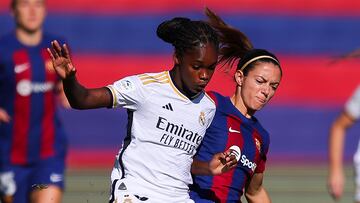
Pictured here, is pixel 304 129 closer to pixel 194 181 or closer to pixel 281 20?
pixel 281 20

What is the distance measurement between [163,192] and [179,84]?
0.57m

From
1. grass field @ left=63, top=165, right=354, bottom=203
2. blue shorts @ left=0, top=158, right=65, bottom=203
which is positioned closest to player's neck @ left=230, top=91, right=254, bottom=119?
blue shorts @ left=0, top=158, right=65, bottom=203

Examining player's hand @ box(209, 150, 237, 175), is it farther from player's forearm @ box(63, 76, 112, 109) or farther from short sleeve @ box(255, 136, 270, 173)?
short sleeve @ box(255, 136, 270, 173)

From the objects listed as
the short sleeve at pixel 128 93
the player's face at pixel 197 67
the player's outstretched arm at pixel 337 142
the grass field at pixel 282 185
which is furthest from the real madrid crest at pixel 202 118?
the grass field at pixel 282 185

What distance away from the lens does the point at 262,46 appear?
1562 cm

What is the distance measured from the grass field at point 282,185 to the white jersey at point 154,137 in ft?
15.9

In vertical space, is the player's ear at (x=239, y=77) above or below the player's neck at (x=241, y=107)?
above

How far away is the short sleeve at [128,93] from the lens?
475cm

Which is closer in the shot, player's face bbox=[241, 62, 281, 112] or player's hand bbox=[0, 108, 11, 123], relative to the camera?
player's face bbox=[241, 62, 281, 112]

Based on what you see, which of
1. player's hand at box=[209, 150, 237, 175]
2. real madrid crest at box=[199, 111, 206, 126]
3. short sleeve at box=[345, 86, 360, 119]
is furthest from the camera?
short sleeve at box=[345, 86, 360, 119]

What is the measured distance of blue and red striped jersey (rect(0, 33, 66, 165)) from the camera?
718 cm

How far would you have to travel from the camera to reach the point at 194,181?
5414 millimetres

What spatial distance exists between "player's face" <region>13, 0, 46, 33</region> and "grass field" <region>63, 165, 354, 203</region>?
280cm

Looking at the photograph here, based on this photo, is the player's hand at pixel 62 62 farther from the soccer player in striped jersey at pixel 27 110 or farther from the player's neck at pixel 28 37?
the player's neck at pixel 28 37
